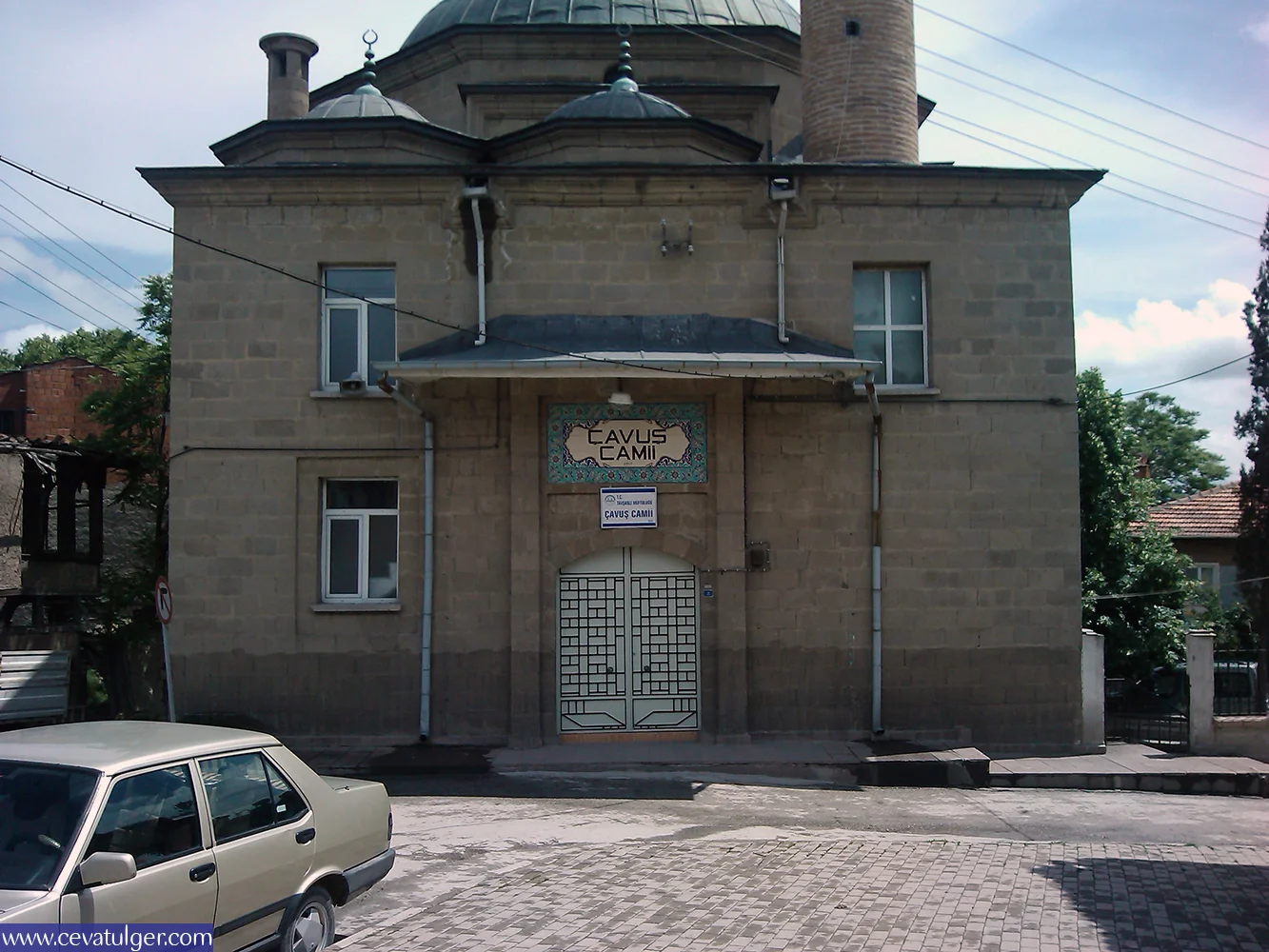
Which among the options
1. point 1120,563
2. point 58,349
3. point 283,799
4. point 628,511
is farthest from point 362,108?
point 58,349

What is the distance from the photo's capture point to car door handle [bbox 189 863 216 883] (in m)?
5.25

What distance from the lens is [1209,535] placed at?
112 feet

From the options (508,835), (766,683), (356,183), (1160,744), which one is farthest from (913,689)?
(356,183)

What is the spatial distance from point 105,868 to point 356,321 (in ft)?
35.6

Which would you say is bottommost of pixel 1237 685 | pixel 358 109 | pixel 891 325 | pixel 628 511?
pixel 1237 685

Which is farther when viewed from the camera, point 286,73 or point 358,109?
point 286,73

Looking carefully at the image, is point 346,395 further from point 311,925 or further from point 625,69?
point 311,925

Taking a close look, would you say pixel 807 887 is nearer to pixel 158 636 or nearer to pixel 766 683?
pixel 766 683

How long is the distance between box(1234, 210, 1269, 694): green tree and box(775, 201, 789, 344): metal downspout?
15488 mm

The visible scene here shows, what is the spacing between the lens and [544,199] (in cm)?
1469

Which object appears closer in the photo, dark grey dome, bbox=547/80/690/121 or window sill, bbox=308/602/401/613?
window sill, bbox=308/602/401/613

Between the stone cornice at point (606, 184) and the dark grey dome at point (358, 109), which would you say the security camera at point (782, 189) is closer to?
the stone cornice at point (606, 184)

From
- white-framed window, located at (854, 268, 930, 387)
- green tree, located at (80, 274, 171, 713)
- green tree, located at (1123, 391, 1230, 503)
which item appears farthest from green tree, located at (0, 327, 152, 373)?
green tree, located at (1123, 391, 1230, 503)

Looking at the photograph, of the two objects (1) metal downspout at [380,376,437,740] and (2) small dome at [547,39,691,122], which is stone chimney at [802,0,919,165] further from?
(1) metal downspout at [380,376,437,740]
